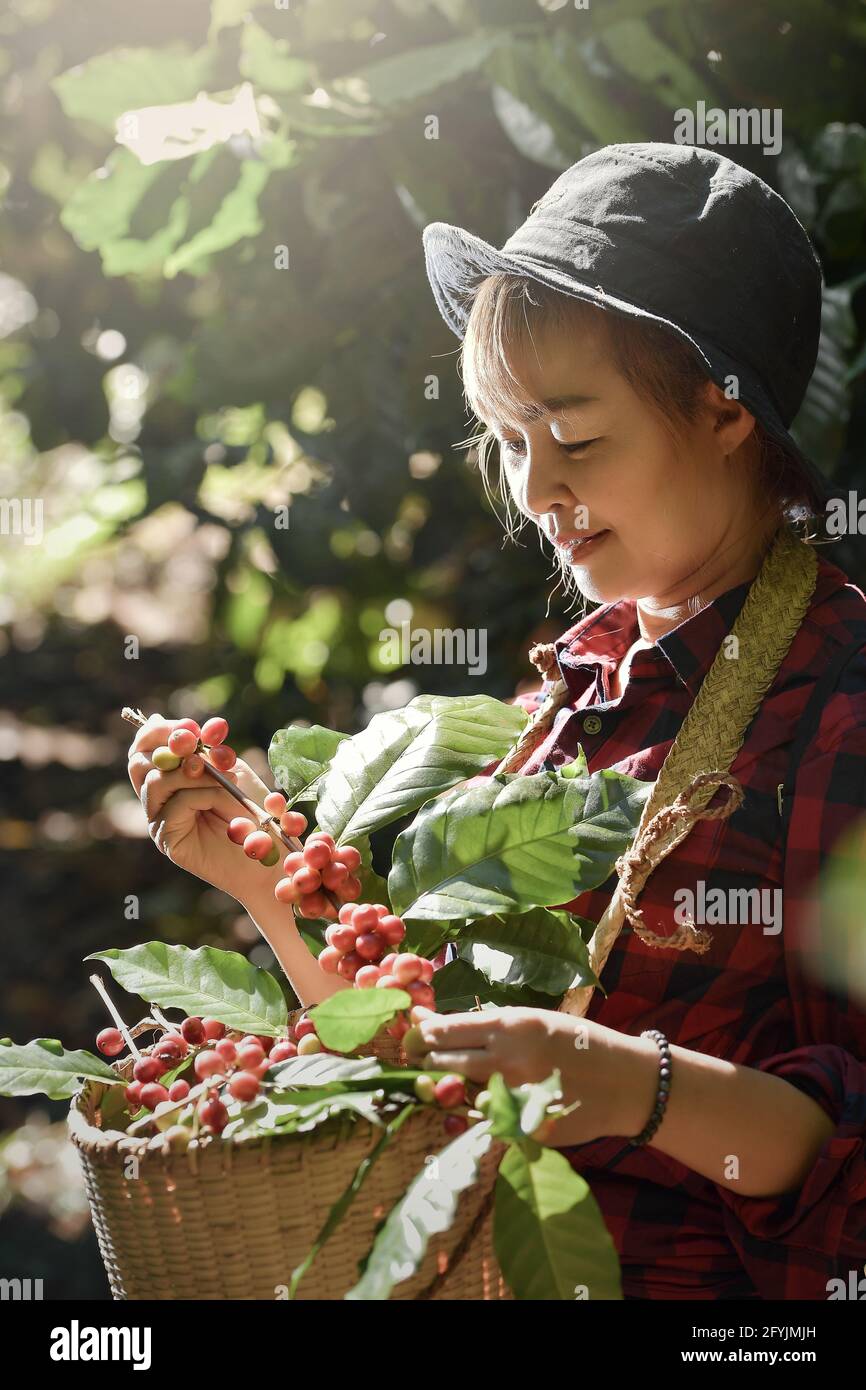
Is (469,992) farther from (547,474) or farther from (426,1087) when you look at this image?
(547,474)

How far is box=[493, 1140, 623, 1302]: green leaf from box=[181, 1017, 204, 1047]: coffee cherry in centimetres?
27

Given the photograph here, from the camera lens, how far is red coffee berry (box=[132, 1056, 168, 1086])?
2.70ft

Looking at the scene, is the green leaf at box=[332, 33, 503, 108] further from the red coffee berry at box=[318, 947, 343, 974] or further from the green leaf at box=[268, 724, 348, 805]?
the red coffee berry at box=[318, 947, 343, 974]

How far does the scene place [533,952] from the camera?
0.84m

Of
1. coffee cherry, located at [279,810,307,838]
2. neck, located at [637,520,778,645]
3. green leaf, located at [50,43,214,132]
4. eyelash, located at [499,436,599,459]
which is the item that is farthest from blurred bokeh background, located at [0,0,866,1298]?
coffee cherry, located at [279,810,307,838]

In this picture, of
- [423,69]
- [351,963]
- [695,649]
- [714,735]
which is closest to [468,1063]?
[351,963]

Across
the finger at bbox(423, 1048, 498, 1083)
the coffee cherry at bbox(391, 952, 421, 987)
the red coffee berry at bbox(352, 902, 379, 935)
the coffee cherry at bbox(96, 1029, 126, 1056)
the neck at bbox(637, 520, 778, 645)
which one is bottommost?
the coffee cherry at bbox(96, 1029, 126, 1056)

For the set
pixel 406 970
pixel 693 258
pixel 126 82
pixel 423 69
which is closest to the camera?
pixel 406 970

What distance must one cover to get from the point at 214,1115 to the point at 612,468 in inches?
20.2

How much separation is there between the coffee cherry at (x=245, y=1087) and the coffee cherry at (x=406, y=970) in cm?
9

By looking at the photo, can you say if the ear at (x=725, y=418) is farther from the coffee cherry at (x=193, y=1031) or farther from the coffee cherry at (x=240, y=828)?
the coffee cherry at (x=193, y=1031)

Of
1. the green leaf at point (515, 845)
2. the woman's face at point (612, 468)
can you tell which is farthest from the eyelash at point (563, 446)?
the green leaf at point (515, 845)

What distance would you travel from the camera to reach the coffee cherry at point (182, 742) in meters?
0.97

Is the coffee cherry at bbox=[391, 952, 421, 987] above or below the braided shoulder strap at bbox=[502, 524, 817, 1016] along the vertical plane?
below
